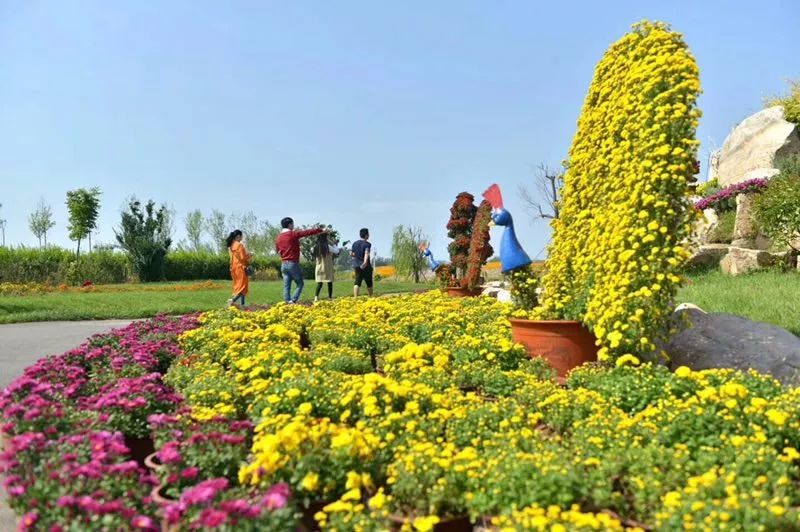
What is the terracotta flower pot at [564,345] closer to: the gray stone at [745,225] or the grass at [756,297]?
the grass at [756,297]

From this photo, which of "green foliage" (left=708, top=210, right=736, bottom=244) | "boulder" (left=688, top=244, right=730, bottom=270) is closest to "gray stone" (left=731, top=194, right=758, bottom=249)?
"boulder" (left=688, top=244, right=730, bottom=270)

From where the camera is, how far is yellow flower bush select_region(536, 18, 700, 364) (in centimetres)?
504

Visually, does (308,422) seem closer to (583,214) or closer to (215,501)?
(215,501)

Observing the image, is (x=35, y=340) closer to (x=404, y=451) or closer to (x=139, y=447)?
(x=139, y=447)

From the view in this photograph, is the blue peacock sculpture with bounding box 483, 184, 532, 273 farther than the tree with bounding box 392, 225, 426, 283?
No

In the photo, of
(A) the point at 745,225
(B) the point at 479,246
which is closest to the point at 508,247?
(B) the point at 479,246

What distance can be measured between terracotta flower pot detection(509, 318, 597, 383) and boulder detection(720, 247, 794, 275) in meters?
9.18

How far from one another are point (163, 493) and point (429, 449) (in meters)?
1.26

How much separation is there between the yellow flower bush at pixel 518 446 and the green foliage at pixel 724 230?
1255cm

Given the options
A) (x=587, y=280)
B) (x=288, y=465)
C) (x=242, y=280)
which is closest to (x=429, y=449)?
(x=288, y=465)

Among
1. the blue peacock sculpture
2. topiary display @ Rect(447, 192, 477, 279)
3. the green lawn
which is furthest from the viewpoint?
topiary display @ Rect(447, 192, 477, 279)

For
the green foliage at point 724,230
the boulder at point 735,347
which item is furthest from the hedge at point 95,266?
the boulder at point 735,347

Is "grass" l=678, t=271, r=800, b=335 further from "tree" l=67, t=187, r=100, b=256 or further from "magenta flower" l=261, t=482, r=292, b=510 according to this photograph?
"tree" l=67, t=187, r=100, b=256

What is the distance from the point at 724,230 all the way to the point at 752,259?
2.83m
